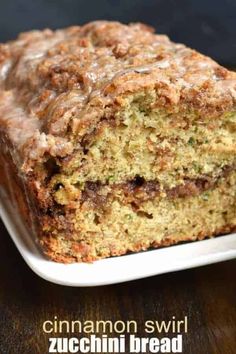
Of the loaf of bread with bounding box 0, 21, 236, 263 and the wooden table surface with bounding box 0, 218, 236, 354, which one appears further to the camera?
the loaf of bread with bounding box 0, 21, 236, 263

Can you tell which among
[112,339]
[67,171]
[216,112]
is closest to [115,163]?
[67,171]

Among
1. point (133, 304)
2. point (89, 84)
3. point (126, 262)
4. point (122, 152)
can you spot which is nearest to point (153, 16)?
point (89, 84)

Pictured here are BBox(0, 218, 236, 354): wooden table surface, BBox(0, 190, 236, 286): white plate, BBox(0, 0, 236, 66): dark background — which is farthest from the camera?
BBox(0, 0, 236, 66): dark background

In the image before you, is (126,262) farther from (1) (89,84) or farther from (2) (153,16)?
(2) (153,16)

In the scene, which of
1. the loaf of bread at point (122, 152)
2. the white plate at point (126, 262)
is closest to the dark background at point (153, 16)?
the loaf of bread at point (122, 152)

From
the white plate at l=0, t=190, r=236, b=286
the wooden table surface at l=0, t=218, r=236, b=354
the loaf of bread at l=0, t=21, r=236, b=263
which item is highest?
the loaf of bread at l=0, t=21, r=236, b=263

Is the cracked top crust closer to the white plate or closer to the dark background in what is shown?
the white plate

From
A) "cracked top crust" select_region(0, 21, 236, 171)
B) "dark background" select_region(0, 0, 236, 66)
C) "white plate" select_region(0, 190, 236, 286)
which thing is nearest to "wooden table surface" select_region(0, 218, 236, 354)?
"white plate" select_region(0, 190, 236, 286)

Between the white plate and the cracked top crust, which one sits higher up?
the cracked top crust

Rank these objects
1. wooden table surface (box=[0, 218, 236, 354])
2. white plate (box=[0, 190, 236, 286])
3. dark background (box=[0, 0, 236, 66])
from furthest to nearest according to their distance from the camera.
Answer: dark background (box=[0, 0, 236, 66])
white plate (box=[0, 190, 236, 286])
wooden table surface (box=[0, 218, 236, 354])
